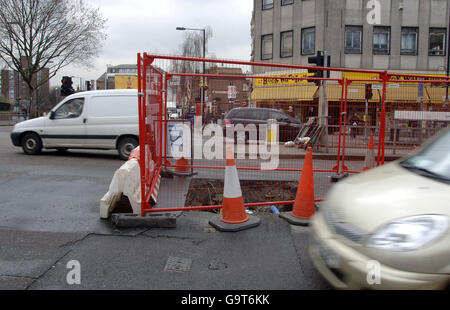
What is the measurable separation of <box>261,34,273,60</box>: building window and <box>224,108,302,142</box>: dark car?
2140cm

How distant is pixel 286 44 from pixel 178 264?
2545 cm

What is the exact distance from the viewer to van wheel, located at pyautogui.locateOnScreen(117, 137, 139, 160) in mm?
10539

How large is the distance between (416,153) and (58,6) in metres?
30.2

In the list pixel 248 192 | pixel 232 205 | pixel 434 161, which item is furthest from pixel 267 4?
pixel 434 161

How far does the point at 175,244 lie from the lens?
167 inches

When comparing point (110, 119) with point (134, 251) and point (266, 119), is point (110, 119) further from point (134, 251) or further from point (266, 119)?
point (134, 251)

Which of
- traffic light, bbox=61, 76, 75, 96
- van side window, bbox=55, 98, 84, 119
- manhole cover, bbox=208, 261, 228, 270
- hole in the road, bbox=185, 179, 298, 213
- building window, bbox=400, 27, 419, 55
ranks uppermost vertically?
building window, bbox=400, 27, 419, 55

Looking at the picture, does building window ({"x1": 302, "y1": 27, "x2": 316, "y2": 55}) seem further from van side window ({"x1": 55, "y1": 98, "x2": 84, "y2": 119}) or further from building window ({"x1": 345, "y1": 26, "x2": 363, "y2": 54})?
van side window ({"x1": 55, "y1": 98, "x2": 84, "y2": 119})

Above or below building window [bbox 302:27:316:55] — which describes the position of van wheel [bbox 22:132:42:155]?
below

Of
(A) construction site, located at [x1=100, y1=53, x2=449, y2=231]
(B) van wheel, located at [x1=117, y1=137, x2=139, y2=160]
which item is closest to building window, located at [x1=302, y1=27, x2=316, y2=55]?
(A) construction site, located at [x1=100, y1=53, x2=449, y2=231]

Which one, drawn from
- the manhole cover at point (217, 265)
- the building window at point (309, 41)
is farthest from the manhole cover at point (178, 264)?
the building window at point (309, 41)
